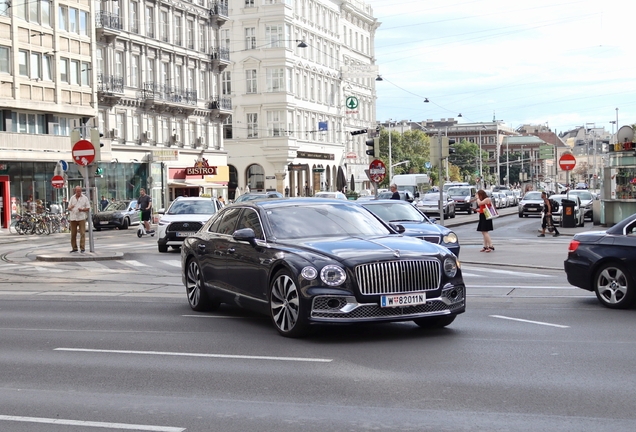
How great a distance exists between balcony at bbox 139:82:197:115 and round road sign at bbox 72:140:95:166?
1578 inches

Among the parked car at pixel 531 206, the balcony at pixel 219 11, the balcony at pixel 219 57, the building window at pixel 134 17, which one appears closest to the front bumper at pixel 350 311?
the parked car at pixel 531 206

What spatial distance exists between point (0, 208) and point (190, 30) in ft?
85.7

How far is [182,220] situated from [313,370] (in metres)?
19.7

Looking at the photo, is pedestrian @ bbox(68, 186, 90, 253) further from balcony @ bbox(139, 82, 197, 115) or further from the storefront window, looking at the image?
balcony @ bbox(139, 82, 197, 115)

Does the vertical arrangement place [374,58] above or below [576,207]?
above

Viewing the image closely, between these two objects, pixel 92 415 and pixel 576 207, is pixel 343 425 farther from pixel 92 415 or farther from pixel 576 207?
pixel 576 207

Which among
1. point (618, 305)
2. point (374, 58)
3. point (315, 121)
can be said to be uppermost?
point (374, 58)

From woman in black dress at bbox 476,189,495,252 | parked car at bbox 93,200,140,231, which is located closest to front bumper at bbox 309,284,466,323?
woman in black dress at bbox 476,189,495,252

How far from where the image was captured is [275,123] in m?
87.6

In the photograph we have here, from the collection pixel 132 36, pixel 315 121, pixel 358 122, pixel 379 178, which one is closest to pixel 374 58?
pixel 358 122

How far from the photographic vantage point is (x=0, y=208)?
51.0 metres

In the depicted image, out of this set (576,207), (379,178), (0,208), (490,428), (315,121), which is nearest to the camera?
(490,428)

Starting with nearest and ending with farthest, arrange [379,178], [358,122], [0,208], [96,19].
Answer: [379,178]
[0,208]
[96,19]
[358,122]

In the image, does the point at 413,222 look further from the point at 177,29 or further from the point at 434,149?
the point at 177,29
